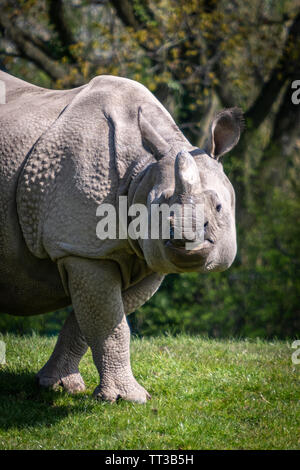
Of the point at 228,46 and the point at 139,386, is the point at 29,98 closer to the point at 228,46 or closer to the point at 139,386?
the point at 139,386

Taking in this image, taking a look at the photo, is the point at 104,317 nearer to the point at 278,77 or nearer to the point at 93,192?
the point at 93,192

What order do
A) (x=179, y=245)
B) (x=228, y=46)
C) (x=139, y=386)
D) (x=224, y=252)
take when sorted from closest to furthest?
(x=179, y=245) → (x=224, y=252) → (x=139, y=386) → (x=228, y=46)

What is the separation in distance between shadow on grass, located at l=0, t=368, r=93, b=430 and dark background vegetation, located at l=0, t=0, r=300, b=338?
16.9 ft

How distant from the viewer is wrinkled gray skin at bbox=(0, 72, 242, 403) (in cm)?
464

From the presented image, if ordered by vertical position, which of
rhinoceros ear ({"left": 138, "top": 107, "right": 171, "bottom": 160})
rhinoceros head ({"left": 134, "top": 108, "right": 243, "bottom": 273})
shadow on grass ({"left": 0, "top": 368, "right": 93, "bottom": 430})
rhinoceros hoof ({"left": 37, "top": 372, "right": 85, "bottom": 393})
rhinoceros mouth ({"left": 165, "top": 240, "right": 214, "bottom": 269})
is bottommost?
shadow on grass ({"left": 0, "top": 368, "right": 93, "bottom": 430})

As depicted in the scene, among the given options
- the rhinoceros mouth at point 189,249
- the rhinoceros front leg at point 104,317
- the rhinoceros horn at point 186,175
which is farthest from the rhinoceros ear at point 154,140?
the rhinoceros front leg at point 104,317

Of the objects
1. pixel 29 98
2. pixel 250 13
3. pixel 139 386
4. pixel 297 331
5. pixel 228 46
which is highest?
pixel 250 13

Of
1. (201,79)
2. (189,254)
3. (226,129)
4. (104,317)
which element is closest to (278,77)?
(201,79)

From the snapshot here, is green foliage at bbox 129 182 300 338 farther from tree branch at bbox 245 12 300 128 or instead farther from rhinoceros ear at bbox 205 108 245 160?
rhinoceros ear at bbox 205 108 245 160

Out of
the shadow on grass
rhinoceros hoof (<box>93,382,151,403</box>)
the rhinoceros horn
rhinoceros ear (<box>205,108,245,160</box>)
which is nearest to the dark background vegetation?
the shadow on grass

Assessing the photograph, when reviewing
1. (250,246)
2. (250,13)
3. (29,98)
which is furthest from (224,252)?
(250,13)

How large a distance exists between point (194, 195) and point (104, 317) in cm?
125

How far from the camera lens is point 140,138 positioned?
16.0ft
